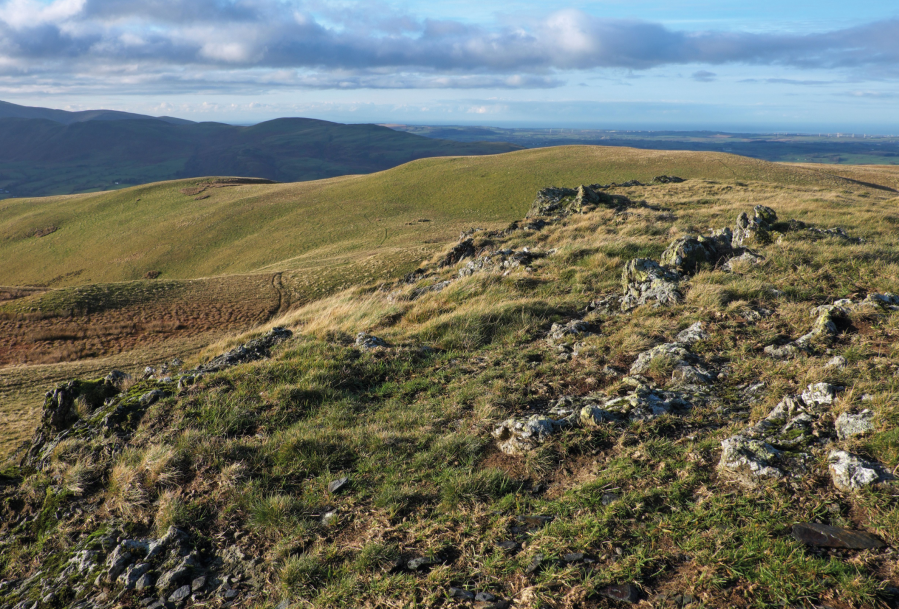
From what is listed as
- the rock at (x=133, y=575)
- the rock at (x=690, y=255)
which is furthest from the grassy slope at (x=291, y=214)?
the rock at (x=133, y=575)

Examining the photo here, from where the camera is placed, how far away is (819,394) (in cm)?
553

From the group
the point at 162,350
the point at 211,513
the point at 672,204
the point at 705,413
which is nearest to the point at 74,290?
the point at 162,350

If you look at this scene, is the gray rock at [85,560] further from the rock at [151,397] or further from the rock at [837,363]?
the rock at [837,363]

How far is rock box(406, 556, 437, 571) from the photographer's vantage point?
4.18 meters

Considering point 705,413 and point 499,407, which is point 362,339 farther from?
point 705,413

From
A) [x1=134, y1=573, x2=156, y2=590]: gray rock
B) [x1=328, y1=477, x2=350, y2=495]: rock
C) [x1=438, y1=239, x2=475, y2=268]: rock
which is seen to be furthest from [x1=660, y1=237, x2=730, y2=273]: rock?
[x1=134, y1=573, x2=156, y2=590]: gray rock

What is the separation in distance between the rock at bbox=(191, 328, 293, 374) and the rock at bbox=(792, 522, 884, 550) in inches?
344

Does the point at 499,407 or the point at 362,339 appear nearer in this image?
the point at 499,407

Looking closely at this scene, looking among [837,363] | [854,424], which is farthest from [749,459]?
[837,363]

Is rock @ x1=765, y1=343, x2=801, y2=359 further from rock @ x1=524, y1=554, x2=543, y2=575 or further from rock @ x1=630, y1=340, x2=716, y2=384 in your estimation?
rock @ x1=524, y1=554, x2=543, y2=575

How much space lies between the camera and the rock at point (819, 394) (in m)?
5.42

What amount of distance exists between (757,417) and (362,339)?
23.2ft

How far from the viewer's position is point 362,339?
31.7 feet

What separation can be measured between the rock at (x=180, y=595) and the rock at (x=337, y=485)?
63.4 inches
